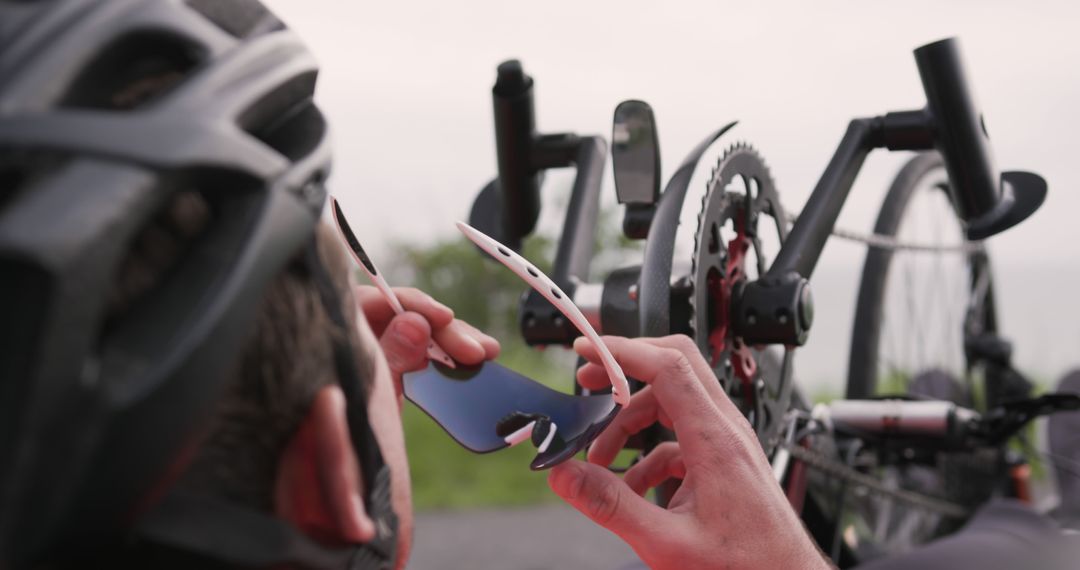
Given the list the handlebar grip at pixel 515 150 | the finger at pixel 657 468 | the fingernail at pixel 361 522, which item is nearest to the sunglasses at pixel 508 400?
the finger at pixel 657 468

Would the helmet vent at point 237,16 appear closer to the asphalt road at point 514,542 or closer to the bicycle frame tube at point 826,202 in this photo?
the bicycle frame tube at point 826,202

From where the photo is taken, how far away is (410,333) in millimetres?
1122

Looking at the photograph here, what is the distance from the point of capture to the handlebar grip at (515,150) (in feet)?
5.20

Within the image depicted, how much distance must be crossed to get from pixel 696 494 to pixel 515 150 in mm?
797

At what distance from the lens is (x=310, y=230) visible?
70cm

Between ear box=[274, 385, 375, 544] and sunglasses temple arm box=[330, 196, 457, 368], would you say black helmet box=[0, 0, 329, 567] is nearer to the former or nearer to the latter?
ear box=[274, 385, 375, 544]

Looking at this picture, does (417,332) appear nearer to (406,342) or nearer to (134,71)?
(406,342)

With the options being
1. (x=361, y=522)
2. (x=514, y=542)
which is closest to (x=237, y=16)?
(x=361, y=522)

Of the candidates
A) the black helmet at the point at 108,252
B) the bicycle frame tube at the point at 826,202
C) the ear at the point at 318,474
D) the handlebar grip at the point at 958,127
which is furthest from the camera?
the handlebar grip at the point at 958,127

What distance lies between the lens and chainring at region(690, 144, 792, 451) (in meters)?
1.23

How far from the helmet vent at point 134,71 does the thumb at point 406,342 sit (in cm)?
45

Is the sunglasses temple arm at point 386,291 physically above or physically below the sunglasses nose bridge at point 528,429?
above

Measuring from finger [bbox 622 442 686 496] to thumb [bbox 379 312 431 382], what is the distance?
27 cm

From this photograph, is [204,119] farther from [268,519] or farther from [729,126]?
[729,126]
